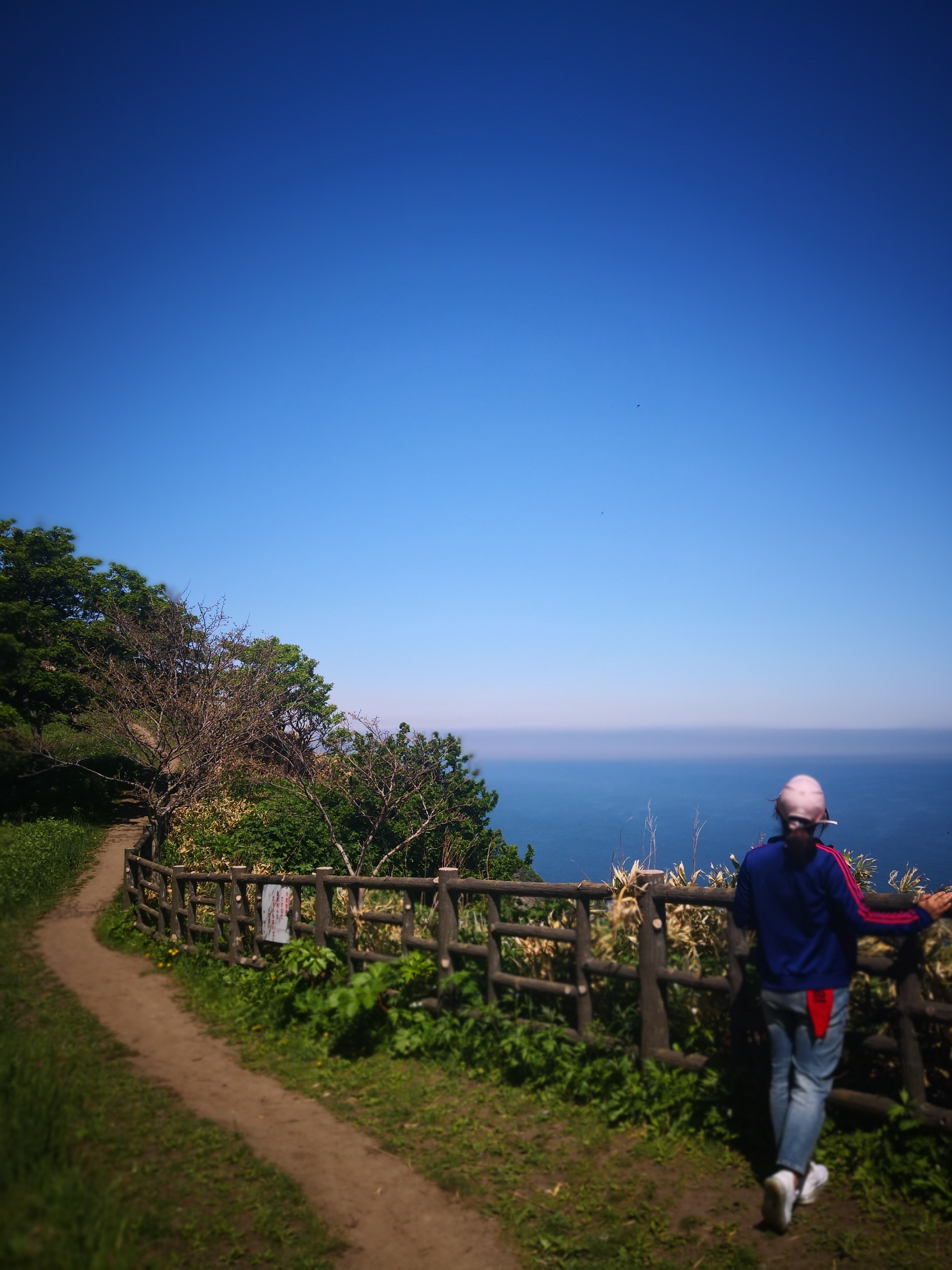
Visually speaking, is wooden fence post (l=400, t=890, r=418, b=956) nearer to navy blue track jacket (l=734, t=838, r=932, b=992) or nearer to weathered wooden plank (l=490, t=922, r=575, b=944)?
weathered wooden plank (l=490, t=922, r=575, b=944)

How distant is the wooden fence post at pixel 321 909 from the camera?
8047mm

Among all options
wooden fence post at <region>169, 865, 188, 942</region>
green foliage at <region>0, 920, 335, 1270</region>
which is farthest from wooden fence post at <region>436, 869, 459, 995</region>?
wooden fence post at <region>169, 865, 188, 942</region>

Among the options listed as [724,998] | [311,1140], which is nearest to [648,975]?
[724,998]

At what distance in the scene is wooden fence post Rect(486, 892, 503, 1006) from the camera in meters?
6.32

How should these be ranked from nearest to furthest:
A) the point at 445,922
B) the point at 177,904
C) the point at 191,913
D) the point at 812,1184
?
the point at 812,1184
the point at 445,922
the point at 191,913
the point at 177,904

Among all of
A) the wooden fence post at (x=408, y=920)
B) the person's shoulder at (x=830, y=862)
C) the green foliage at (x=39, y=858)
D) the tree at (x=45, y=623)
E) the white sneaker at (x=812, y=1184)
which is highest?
the tree at (x=45, y=623)

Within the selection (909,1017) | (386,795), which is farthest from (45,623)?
(909,1017)

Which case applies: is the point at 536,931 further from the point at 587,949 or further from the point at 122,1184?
the point at 122,1184

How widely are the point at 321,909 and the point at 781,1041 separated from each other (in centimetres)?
516

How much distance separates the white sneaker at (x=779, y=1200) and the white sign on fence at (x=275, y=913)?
229 inches

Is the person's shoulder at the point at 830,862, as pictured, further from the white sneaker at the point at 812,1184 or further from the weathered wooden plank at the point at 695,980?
the white sneaker at the point at 812,1184

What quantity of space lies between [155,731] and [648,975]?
17.7 metres

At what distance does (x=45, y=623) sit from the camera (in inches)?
992

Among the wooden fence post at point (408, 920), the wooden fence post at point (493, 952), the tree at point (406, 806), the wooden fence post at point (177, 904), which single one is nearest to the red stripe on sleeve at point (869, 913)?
the wooden fence post at point (493, 952)
